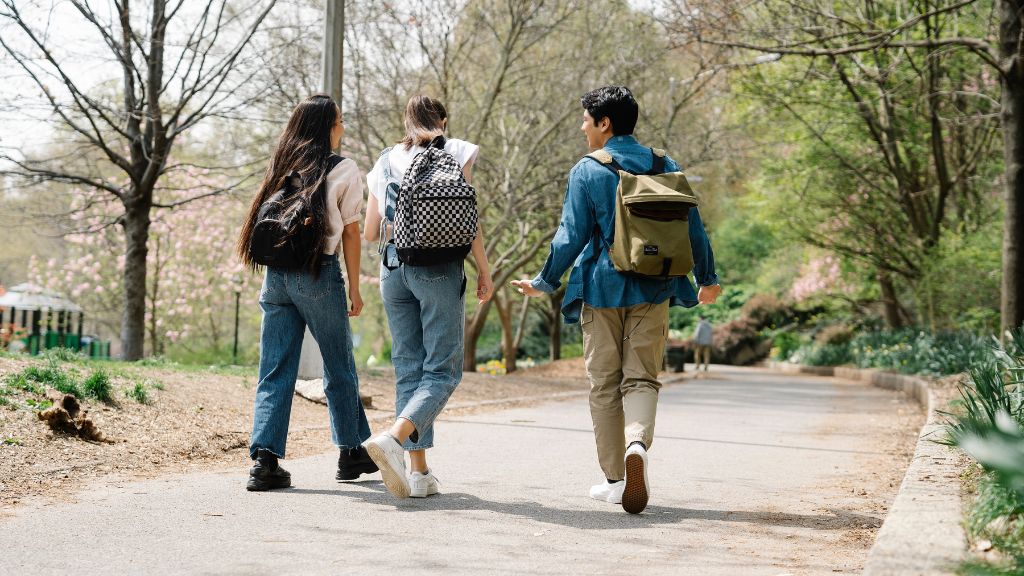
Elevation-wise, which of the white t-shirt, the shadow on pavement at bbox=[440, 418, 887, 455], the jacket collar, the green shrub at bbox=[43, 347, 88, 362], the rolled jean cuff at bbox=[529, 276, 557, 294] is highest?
the jacket collar

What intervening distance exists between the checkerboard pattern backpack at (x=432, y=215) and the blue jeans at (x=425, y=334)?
11 centimetres

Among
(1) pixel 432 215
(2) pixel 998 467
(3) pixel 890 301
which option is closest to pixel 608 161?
(1) pixel 432 215

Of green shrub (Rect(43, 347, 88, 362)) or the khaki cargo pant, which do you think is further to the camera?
green shrub (Rect(43, 347, 88, 362))

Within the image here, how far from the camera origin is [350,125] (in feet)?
52.4

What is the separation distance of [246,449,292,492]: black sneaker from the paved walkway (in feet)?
0.26

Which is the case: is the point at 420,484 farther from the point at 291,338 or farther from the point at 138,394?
the point at 138,394

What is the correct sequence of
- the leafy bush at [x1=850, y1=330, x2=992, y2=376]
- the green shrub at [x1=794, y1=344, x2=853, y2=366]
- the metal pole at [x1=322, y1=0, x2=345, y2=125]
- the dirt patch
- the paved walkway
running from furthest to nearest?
the green shrub at [x1=794, y1=344, x2=853, y2=366] → the leafy bush at [x1=850, y1=330, x2=992, y2=376] → the metal pole at [x1=322, y1=0, x2=345, y2=125] → the dirt patch → the paved walkway

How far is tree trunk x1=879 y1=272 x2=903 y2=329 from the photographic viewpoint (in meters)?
26.4

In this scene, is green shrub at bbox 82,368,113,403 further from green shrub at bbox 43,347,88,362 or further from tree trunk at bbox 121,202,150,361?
tree trunk at bbox 121,202,150,361

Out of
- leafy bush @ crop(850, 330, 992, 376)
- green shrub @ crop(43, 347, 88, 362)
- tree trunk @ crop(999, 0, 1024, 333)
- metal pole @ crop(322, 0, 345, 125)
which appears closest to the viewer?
green shrub @ crop(43, 347, 88, 362)

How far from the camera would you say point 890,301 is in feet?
88.1

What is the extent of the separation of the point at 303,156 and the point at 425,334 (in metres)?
1.09

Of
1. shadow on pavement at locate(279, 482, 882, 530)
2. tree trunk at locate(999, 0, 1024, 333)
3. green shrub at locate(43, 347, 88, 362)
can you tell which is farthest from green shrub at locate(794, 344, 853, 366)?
shadow on pavement at locate(279, 482, 882, 530)

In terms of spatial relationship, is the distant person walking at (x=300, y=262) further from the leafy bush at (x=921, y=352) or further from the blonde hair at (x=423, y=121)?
the leafy bush at (x=921, y=352)
